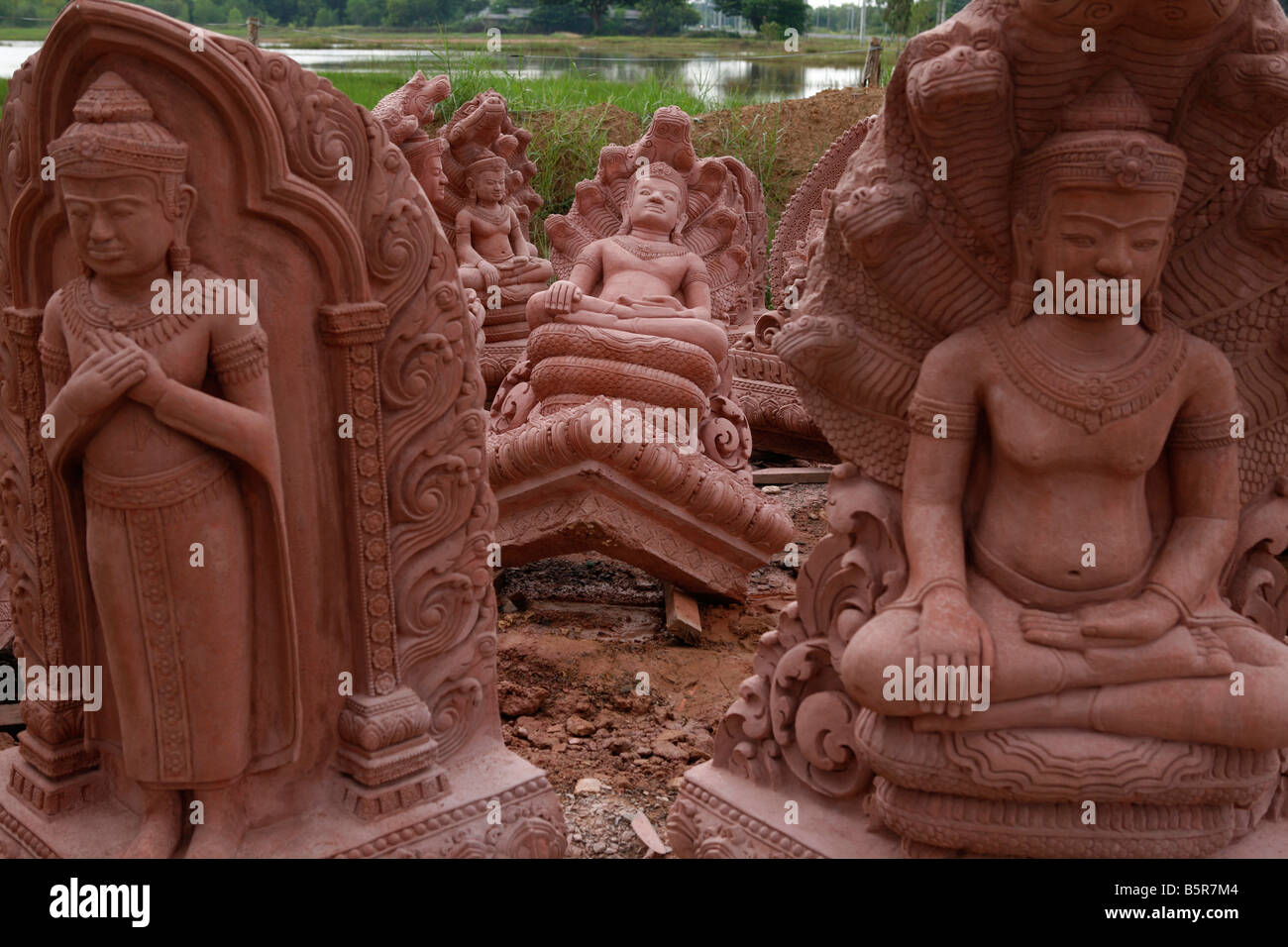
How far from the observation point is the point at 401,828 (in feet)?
9.04

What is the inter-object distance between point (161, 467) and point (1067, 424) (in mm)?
1918

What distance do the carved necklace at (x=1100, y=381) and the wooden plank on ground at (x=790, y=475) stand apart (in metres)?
4.44

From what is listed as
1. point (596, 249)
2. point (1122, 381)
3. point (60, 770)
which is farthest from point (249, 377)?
point (596, 249)

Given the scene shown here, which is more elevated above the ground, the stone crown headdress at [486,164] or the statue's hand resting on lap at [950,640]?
the stone crown headdress at [486,164]

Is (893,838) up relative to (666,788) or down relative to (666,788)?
up

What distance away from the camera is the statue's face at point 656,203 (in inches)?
222

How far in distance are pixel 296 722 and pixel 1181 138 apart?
2338mm

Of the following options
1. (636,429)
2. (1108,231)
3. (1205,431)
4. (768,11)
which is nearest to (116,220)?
(1108,231)

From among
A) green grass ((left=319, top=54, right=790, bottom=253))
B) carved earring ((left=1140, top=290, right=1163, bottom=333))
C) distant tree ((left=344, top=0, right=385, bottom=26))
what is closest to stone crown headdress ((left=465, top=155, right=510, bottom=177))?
distant tree ((left=344, top=0, right=385, bottom=26))

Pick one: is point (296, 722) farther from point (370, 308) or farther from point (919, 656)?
point (919, 656)

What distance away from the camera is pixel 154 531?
8.01 feet

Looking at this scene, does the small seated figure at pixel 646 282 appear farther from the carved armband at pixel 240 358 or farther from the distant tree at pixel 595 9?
the carved armband at pixel 240 358

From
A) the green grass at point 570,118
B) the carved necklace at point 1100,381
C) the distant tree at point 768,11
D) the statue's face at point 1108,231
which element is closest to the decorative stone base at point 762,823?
the carved necklace at point 1100,381

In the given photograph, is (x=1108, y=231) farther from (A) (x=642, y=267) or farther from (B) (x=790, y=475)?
(B) (x=790, y=475)
